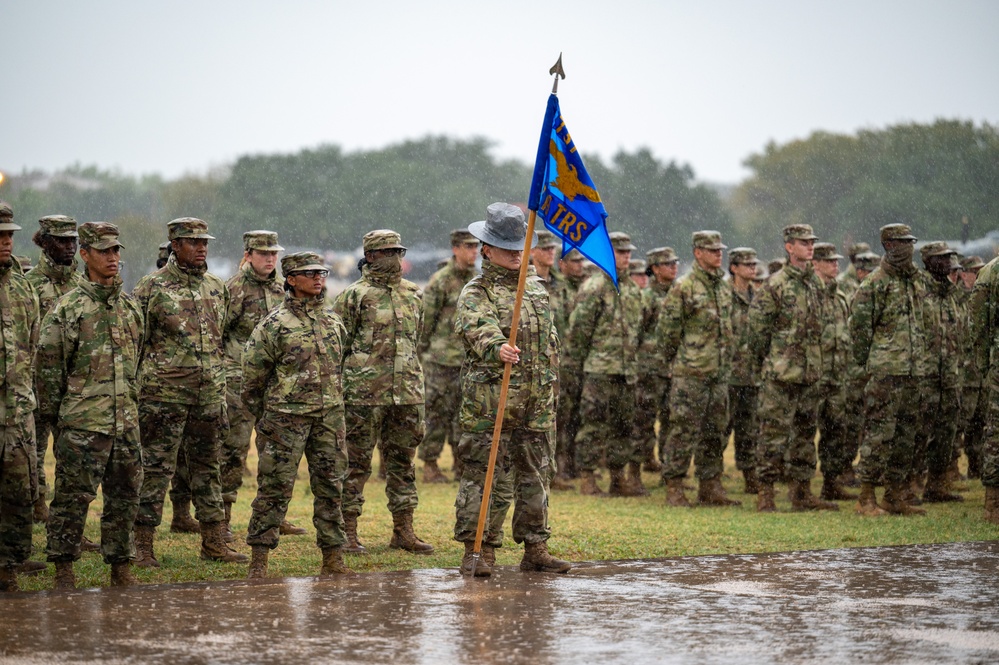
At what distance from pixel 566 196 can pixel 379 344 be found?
2.38 metres

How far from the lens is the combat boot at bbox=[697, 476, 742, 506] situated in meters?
14.0

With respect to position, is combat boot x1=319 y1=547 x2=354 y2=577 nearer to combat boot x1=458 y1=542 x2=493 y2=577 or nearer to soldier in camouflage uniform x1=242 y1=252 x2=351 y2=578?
soldier in camouflage uniform x1=242 y1=252 x2=351 y2=578

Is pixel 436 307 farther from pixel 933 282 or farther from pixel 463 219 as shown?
pixel 463 219

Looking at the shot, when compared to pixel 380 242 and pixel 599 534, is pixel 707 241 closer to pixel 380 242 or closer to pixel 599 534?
pixel 599 534

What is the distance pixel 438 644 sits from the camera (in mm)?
6816

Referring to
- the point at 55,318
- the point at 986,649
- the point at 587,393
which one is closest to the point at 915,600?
the point at 986,649

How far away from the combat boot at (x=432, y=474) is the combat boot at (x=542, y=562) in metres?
6.58

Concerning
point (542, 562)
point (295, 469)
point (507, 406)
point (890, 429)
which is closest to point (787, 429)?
point (890, 429)

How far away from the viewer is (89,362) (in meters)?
8.71

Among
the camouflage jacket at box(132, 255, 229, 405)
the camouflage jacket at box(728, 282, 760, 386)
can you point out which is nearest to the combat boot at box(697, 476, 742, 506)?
the camouflage jacket at box(728, 282, 760, 386)

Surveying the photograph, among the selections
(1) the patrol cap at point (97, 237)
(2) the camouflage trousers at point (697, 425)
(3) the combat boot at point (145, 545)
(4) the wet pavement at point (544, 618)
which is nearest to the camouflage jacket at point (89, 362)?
(1) the patrol cap at point (97, 237)

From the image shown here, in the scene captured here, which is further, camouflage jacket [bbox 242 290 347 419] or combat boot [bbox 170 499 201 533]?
combat boot [bbox 170 499 201 533]

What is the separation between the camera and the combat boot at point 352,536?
10562 millimetres

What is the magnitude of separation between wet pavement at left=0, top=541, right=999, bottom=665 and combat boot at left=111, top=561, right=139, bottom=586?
0.37 m
